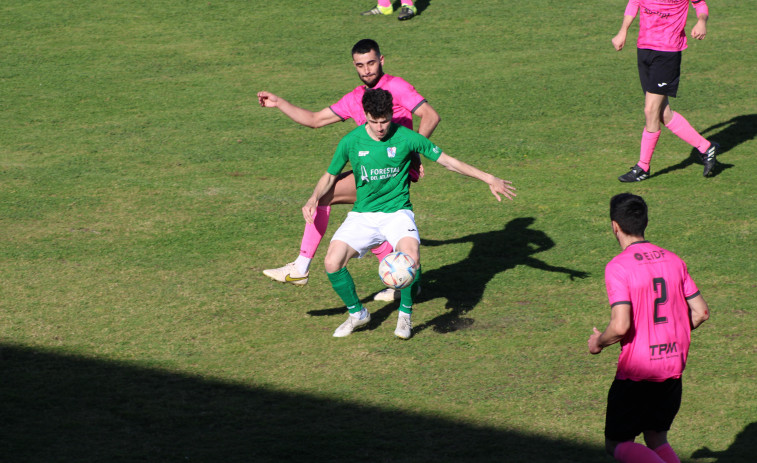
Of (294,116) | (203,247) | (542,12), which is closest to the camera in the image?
(294,116)

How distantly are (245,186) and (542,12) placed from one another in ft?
30.9

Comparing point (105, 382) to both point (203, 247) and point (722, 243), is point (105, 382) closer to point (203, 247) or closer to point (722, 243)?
point (203, 247)

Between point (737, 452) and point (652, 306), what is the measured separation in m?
1.57

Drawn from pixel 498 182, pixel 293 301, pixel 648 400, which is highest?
pixel 498 182

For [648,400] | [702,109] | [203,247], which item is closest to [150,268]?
[203,247]

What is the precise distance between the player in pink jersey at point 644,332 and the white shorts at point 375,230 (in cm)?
274

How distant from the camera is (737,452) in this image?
221 inches

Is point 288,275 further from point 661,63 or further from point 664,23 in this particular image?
point 664,23

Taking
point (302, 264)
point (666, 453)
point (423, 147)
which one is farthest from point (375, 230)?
point (666, 453)

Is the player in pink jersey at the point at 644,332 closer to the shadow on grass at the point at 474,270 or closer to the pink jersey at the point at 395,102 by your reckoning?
the shadow on grass at the point at 474,270

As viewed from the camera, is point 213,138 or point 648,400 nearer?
point 648,400

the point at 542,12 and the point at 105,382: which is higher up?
the point at 542,12

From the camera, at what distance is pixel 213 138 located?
1277 cm

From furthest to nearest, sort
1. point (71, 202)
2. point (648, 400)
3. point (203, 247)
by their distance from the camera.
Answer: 1. point (71, 202)
2. point (203, 247)
3. point (648, 400)
